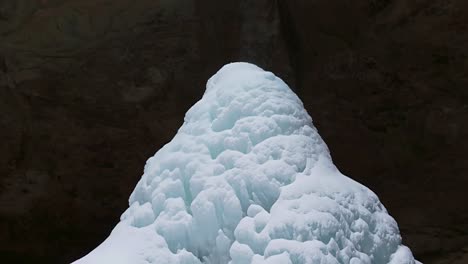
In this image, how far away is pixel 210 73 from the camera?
12.8 ft

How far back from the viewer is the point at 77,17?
4.00 m

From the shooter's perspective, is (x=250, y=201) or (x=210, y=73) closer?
(x=250, y=201)

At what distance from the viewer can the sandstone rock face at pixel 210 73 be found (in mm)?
3801

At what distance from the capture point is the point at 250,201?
1.19 meters

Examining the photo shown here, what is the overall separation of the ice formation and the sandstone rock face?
2.51 metres

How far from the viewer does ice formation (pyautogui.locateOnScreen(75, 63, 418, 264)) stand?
45.3 inches

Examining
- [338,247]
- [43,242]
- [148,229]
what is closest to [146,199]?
[148,229]

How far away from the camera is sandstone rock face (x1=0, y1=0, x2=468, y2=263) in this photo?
12.5 ft

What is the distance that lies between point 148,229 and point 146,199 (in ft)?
0.25

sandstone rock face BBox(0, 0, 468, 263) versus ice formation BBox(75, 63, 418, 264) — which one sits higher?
ice formation BBox(75, 63, 418, 264)

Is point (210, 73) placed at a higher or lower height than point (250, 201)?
Result: lower

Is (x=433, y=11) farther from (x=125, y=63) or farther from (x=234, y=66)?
(x=234, y=66)

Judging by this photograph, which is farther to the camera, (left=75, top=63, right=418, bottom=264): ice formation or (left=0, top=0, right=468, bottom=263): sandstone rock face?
(left=0, top=0, right=468, bottom=263): sandstone rock face

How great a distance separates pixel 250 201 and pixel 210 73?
9.01 feet
